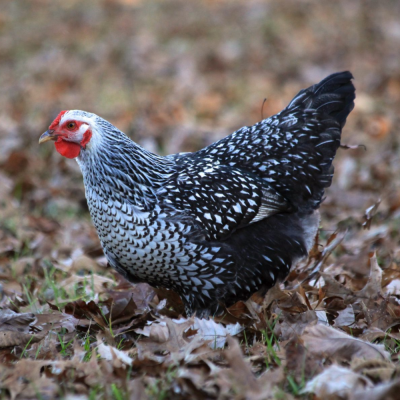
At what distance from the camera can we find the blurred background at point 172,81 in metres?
6.52

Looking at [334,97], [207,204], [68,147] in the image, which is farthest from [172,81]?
[207,204]

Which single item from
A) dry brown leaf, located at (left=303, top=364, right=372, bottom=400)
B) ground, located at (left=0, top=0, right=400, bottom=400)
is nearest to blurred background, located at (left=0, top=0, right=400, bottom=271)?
ground, located at (left=0, top=0, right=400, bottom=400)

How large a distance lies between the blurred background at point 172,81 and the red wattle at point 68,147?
141 centimetres

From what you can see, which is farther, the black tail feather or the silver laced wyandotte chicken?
the black tail feather

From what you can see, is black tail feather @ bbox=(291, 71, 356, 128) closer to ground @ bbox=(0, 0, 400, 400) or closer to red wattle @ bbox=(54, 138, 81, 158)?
ground @ bbox=(0, 0, 400, 400)

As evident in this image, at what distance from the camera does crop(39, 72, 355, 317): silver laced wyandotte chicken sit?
12.7 feet

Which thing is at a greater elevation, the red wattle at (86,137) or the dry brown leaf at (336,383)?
the red wattle at (86,137)

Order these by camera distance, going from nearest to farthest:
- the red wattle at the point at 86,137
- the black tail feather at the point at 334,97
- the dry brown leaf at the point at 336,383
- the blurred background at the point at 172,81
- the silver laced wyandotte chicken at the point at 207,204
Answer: the dry brown leaf at the point at 336,383 < the silver laced wyandotte chicken at the point at 207,204 < the red wattle at the point at 86,137 < the black tail feather at the point at 334,97 < the blurred background at the point at 172,81

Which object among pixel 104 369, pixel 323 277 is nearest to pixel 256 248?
pixel 323 277

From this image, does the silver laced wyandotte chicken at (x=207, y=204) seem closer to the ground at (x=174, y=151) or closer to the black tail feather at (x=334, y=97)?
the black tail feather at (x=334, y=97)

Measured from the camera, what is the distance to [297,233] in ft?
14.0

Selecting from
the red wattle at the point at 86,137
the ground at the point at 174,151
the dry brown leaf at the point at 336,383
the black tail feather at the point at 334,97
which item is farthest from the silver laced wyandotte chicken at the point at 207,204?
the dry brown leaf at the point at 336,383

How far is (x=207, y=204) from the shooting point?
13.2ft

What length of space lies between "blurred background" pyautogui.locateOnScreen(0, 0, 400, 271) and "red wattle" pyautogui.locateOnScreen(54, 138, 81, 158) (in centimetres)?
141
